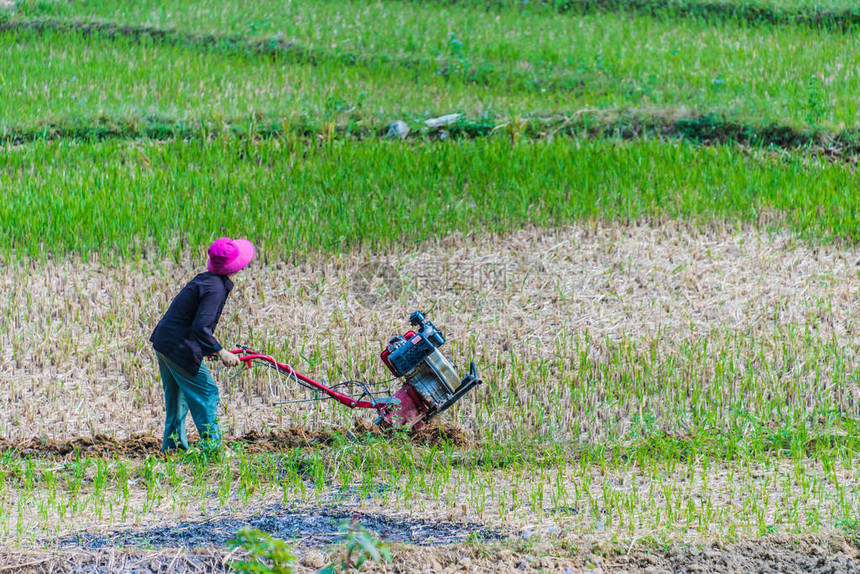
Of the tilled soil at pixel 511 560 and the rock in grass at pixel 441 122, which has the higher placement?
the rock in grass at pixel 441 122

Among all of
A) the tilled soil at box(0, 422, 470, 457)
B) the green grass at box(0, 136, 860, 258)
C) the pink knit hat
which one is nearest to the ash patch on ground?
the tilled soil at box(0, 422, 470, 457)

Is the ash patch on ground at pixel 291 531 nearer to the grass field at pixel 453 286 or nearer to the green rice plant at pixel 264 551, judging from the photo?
the grass field at pixel 453 286

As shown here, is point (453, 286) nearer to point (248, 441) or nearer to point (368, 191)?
point (368, 191)

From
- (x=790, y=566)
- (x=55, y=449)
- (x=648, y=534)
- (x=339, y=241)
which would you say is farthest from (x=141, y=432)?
(x=790, y=566)

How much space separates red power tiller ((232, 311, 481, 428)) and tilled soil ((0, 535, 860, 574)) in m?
1.16

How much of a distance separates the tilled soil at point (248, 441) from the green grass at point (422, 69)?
544 centimetres

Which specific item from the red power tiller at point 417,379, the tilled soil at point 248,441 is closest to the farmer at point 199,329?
the red power tiller at point 417,379

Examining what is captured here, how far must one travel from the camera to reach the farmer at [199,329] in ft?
15.9

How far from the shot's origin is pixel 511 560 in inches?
153

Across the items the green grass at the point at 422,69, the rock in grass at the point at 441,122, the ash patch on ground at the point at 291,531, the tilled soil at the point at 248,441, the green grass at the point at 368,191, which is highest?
the green grass at the point at 422,69

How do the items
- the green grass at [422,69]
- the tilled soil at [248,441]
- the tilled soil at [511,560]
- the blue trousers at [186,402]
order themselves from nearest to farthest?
the tilled soil at [511,560], the blue trousers at [186,402], the tilled soil at [248,441], the green grass at [422,69]

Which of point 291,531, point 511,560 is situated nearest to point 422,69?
point 291,531

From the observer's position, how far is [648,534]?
4121 mm

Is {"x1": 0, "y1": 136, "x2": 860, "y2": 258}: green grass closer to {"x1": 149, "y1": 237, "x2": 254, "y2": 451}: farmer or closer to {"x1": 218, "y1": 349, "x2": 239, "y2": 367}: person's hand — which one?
{"x1": 149, "y1": 237, "x2": 254, "y2": 451}: farmer
